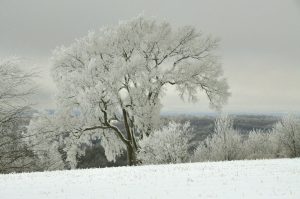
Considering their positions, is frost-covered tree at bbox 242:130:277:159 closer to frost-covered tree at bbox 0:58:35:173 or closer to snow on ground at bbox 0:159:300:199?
snow on ground at bbox 0:159:300:199

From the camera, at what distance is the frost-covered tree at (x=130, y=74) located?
3378 cm

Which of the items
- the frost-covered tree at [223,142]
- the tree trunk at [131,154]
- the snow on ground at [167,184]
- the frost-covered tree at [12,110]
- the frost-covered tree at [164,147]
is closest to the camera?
the frost-covered tree at [12,110]

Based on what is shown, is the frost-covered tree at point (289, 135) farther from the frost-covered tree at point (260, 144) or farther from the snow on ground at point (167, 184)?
the snow on ground at point (167, 184)

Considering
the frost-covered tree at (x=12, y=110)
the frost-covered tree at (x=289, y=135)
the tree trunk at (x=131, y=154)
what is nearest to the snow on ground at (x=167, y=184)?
the frost-covered tree at (x=12, y=110)

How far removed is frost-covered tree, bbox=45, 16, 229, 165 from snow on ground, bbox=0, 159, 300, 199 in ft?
45.2

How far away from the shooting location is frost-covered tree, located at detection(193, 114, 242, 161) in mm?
53375

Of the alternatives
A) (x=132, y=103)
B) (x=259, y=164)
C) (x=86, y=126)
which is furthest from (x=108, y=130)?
(x=259, y=164)

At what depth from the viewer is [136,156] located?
35.4 m

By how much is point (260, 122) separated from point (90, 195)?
287 ft

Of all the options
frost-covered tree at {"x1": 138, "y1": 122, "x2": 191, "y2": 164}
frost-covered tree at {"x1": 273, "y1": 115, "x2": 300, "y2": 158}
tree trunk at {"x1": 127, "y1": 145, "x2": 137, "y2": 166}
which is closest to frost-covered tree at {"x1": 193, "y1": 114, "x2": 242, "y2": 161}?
frost-covered tree at {"x1": 273, "y1": 115, "x2": 300, "y2": 158}

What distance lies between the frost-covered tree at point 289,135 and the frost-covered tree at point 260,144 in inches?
63.3

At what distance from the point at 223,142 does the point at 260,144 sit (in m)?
11.0

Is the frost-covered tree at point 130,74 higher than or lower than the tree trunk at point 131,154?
higher

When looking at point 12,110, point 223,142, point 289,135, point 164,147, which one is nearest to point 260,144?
point 289,135
